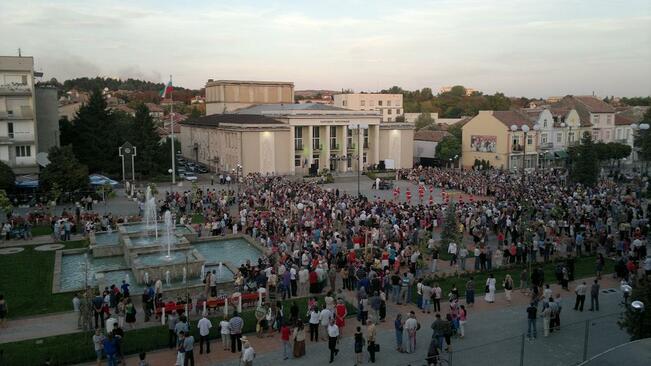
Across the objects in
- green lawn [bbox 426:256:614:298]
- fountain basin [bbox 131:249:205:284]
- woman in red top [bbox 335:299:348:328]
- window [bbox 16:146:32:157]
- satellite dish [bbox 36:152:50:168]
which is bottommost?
green lawn [bbox 426:256:614:298]

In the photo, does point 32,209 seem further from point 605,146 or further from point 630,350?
point 605,146

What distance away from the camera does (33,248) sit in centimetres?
2580

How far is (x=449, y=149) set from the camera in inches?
2638

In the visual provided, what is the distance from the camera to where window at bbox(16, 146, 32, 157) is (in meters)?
42.6

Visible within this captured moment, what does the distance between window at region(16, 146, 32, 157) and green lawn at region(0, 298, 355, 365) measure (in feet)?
108

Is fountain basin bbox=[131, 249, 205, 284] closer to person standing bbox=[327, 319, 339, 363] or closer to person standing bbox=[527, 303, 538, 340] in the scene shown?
person standing bbox=[327, 319, 339, 363]

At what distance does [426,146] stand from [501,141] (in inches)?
519

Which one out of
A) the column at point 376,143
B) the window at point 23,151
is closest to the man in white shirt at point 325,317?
the window at point 23,151

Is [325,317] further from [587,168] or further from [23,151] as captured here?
[23,151]

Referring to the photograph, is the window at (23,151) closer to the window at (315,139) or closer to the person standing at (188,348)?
the window at (315,139)

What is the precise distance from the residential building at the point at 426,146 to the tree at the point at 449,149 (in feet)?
9.49

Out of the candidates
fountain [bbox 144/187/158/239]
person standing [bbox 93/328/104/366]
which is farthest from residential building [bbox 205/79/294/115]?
person standing [bbox 93/328/104/366]

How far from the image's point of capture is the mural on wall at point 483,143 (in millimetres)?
63781

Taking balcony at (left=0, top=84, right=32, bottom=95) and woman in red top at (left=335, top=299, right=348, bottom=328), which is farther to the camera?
balcony at (left=0, top=84, right=32, bottom=95)
